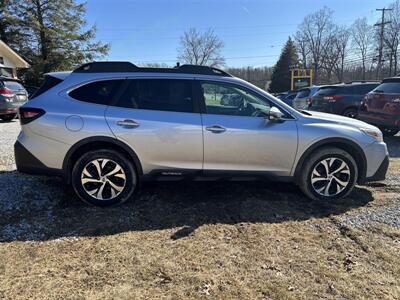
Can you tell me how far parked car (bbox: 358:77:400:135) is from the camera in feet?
27.9

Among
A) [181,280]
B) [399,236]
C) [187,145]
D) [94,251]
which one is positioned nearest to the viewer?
[181,280]

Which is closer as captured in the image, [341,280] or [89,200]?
[341,280]

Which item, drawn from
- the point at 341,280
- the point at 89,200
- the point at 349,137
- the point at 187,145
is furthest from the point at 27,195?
the point at 349,137

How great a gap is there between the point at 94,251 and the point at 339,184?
3225mm

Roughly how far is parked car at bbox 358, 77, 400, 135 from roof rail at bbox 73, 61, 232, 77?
5.84 m

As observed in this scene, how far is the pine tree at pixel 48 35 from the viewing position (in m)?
34.2

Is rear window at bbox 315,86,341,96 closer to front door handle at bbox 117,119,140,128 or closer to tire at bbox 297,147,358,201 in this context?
tire at bbox 297,147,358,201

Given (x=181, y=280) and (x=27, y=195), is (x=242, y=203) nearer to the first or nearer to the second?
(x=181, y=280)

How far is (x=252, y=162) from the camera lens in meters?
4.49

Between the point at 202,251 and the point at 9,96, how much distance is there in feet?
39.4

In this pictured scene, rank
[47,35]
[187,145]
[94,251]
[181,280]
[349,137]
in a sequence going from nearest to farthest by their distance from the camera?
[181,280] < [94,251] < [187,145] < [349,137] < [47,35]

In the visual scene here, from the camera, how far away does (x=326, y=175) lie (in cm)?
Result: 467

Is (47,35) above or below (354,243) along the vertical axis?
above

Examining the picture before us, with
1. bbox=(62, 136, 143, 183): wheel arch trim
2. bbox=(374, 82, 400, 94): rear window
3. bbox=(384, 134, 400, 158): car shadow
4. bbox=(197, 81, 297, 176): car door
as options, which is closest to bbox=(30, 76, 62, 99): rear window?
bbox=(62, 136, 143, 183): wheel arch trim
